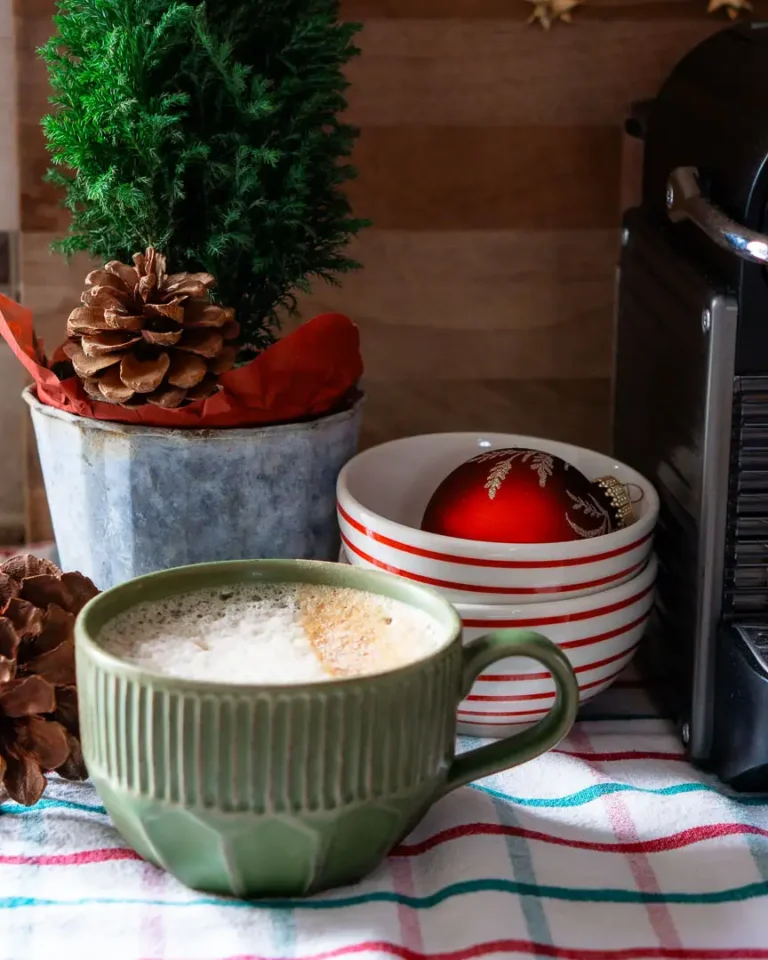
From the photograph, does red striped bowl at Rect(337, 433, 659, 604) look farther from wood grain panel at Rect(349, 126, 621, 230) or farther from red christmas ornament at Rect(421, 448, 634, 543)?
wood grain panel at Rect(349, 126, 621, 230)

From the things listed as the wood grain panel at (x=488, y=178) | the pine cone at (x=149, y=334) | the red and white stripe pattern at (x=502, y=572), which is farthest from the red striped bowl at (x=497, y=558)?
the wood grain panel at (x=488, y=178)

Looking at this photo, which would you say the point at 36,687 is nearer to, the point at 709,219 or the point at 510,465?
the point at 510,465

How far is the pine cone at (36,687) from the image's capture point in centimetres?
54

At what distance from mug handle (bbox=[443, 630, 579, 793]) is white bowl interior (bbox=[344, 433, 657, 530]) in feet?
0.68

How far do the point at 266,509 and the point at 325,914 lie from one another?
0.81ft

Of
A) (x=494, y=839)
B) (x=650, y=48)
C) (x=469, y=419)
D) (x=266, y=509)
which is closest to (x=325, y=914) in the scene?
(x=494, y=839)

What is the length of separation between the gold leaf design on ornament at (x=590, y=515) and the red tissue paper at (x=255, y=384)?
149 millimetres

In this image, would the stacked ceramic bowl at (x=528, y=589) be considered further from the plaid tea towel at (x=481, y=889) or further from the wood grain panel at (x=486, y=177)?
the wood grain panel at (x=486, y=177)

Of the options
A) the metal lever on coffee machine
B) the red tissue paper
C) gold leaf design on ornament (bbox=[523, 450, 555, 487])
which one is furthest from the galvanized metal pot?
the metal lever on coffee machine

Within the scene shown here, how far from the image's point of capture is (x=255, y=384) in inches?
25.3

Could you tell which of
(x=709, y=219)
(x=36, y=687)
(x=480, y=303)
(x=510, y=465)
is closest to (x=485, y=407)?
(x=480, y=303)

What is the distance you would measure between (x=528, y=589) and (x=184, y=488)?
0.64ft

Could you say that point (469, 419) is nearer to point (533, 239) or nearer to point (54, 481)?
point (533, 239)

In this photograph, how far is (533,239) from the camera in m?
0.83
